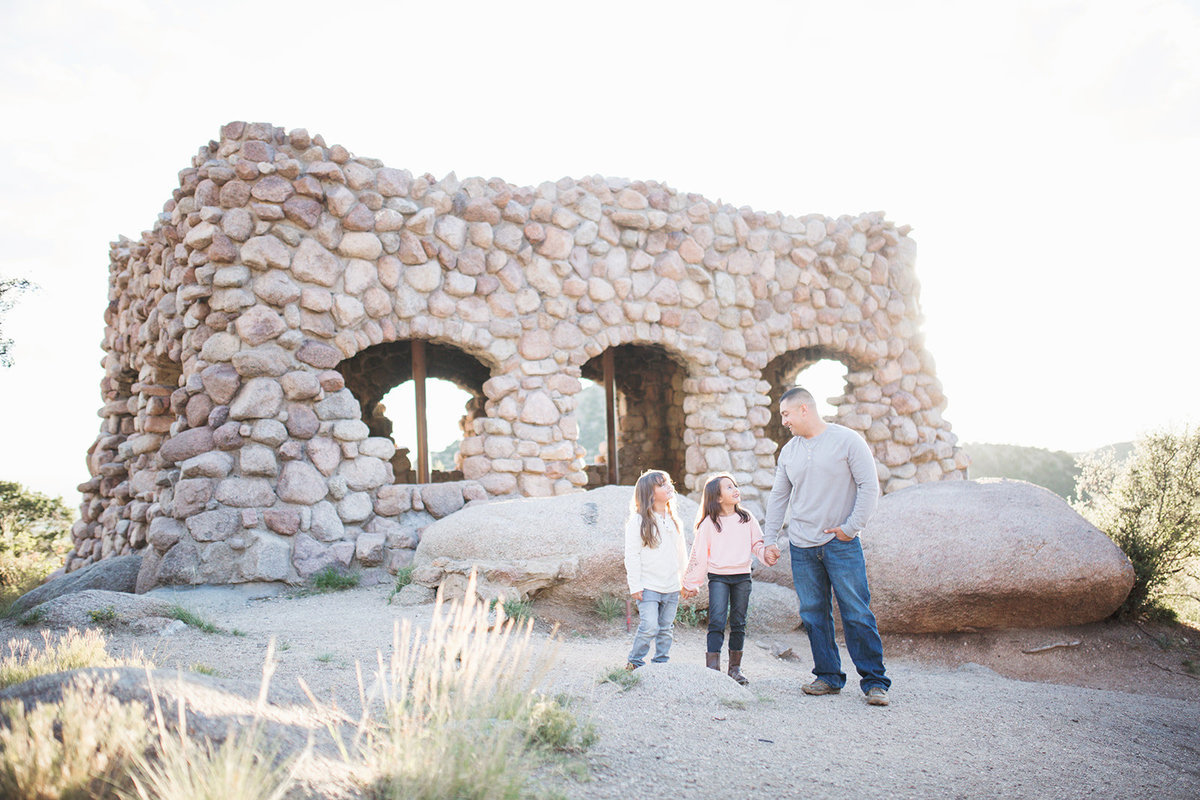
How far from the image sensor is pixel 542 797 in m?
2.37

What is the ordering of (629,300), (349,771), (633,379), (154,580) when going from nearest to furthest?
(349,771) → (154,580) → (629,300) → (633,379)

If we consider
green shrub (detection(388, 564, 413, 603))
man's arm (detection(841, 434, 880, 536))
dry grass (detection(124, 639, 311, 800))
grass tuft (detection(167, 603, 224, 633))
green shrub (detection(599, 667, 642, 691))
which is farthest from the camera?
green shrub (detection(388, 564, 413, 603))

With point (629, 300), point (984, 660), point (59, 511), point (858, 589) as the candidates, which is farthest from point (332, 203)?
point (59, 511)

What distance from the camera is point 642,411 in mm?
11555

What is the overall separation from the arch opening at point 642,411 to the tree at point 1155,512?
4.82 metres

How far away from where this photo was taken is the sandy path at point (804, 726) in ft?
9.41

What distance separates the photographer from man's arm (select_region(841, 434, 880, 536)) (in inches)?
155

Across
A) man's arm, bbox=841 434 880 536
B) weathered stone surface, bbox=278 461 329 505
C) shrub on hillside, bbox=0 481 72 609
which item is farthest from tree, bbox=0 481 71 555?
man's arm, bbox=841 434 880 536

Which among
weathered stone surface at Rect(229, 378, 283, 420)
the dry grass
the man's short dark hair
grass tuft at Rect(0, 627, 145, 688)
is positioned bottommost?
grass tuft at Rect(0, 627, 145, 688)

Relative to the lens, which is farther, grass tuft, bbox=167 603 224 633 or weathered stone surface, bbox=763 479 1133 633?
weathered stone surface, bbox=763 479 1133 633

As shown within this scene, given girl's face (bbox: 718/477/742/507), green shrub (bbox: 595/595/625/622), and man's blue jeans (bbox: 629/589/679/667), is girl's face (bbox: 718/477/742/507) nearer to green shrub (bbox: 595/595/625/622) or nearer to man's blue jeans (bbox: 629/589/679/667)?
man's blue jeans (bbox: 629/589/679/667)

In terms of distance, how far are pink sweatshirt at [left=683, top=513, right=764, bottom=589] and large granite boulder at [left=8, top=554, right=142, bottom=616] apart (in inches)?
196

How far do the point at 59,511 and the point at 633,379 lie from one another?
10.2 m

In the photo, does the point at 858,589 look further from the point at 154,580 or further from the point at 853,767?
the point at 154,580
